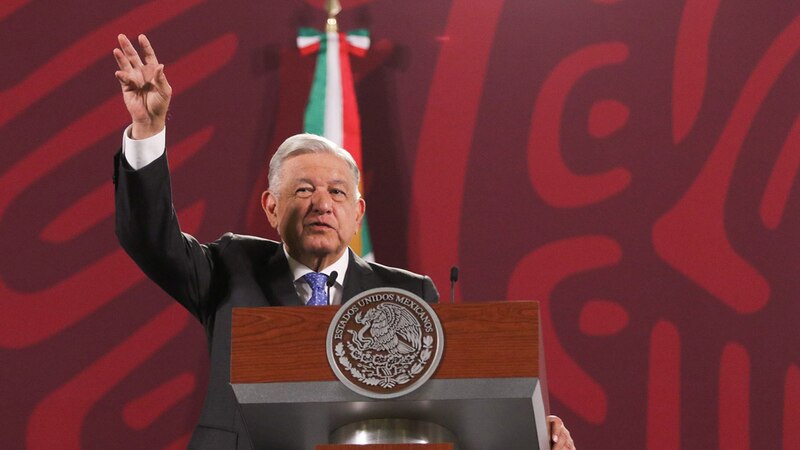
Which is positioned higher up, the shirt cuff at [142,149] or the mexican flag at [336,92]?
the mexican flag at [336,92]

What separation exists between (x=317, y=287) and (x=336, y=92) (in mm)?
1870

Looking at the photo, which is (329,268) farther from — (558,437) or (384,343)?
(384,343)

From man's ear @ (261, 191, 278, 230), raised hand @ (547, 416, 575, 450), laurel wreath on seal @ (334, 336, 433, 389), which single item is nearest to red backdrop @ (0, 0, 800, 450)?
man's ear @ (261, 191, 278, 230)

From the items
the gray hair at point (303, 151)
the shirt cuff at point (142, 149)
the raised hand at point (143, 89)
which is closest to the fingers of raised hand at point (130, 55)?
the raised hand at point (143, 89)

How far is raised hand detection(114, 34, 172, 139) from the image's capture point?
238 centimetres

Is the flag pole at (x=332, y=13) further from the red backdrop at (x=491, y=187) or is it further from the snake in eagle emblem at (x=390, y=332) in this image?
the snake in eagle emblem at (x=390, y=332)

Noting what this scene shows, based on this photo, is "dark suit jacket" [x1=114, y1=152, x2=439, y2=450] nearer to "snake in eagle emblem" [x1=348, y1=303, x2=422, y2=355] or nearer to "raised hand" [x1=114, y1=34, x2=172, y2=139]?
"raised hand" [x1=114, y1=34, x2=172, y2=139]

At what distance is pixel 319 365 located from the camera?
1.88 meters

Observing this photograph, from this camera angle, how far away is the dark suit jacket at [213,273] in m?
2.44

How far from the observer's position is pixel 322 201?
2.81 meters

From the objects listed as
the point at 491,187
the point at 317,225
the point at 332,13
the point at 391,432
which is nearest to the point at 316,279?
the point at 317,225

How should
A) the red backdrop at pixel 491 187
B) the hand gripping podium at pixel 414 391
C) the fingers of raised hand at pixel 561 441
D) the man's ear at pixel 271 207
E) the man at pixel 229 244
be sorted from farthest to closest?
the red backdrop at pixel 491 187
the man's ear at pixel 271 207
the man at pixel 229 244
the fingers of raised hand at pixel 561 441
the hand gripping podium at pixel 414 391

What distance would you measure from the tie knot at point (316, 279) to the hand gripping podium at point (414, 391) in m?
0.79

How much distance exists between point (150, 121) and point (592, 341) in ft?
7.47
